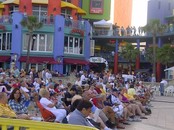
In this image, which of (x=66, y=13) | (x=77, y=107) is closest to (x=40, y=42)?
(x=66, y=13)

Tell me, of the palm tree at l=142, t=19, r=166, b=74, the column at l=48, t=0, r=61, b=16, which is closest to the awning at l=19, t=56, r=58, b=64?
the column at l=48, t=0, r=61, b=16

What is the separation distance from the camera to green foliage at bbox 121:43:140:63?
52406mm

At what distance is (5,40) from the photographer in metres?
43.4

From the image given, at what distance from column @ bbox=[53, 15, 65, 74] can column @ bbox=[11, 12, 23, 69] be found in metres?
3.60

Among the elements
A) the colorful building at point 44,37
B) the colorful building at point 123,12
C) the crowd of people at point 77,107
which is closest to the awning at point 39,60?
the colorful building at point 44,37

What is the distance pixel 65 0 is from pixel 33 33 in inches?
279

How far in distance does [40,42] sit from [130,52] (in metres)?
14.3

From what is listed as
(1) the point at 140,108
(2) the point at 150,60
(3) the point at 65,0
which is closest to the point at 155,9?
(2) the point at 150,60

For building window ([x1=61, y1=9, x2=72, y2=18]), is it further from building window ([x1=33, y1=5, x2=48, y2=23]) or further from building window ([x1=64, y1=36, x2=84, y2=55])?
building window ([x1=64, y1=36, x2=84, y2=55])

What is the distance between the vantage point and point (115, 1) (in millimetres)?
85062

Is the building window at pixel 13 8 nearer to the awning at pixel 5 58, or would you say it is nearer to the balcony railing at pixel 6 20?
the balcony railing at pixel 6 20

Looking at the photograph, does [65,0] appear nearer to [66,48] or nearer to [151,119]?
[66,48]

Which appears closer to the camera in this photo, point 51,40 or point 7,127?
point 7,127

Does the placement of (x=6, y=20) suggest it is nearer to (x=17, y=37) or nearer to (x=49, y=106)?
(x=17, y=37)
